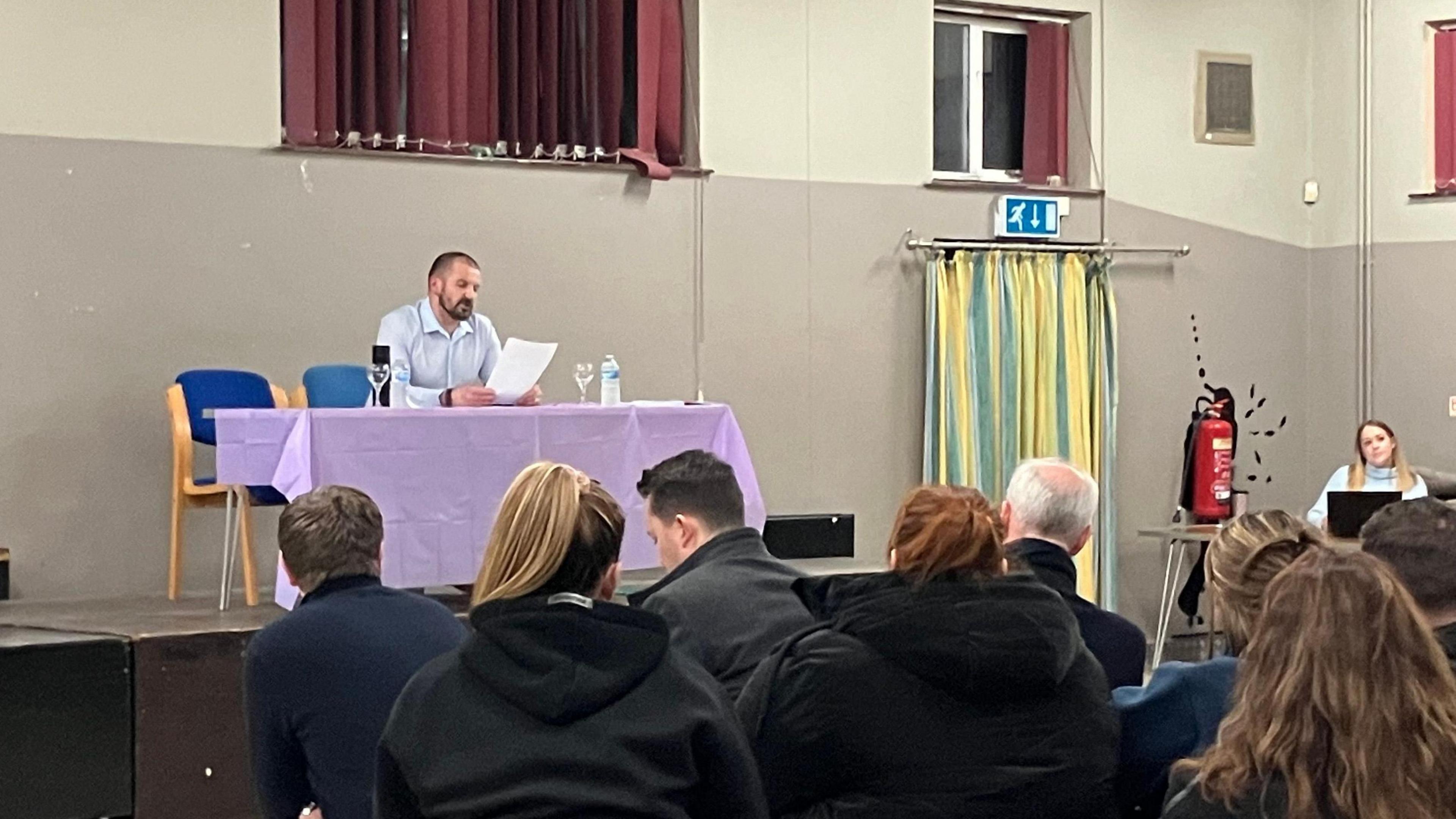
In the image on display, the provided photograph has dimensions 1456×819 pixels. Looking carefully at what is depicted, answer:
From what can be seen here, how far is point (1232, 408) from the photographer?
29.9ft

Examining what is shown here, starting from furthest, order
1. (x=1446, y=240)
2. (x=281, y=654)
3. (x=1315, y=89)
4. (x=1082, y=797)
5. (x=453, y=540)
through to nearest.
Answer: (x=1315, y=89) → (x=1446, y=240) → (x=453, y=540) → (x=281, y=654) → (x=1082, y=797)

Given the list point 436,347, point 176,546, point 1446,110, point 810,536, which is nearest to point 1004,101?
point 1446,110

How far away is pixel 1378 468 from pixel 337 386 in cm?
476

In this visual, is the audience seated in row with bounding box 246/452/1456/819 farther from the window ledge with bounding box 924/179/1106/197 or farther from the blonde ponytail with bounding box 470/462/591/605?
the window ledge with bounding box 924/179/1106/197

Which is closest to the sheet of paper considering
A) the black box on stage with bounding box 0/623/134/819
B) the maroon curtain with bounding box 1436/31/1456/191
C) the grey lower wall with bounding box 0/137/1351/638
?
the black box on stage with bounding box 0/623/134/819

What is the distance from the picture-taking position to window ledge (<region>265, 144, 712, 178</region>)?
6.80m

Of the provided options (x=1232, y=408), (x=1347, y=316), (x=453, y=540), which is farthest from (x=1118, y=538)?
(x=453, y=540)

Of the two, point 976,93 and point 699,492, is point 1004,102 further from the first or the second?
point 699,492

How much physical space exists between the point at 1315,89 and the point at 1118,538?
2708 mm

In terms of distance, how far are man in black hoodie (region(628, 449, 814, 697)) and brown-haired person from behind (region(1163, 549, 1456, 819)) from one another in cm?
104

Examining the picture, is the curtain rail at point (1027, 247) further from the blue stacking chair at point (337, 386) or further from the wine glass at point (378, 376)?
the wine glass at point (378, 376)

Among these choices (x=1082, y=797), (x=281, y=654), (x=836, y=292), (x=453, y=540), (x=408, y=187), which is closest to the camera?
(x=1082, y=797)

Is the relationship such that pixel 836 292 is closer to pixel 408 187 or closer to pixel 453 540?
pixel 408 187

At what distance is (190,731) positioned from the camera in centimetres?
461
